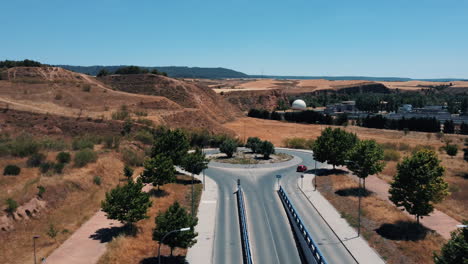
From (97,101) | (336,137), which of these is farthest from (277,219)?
(97,101)

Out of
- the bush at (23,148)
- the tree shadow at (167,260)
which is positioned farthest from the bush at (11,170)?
the tree shadow at (167,260)

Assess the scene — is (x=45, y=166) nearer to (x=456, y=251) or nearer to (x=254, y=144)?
(x=254, y=144)

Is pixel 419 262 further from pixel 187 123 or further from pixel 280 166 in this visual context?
pixel 187 123

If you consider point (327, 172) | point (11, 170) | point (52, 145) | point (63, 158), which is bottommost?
point (327, 172)

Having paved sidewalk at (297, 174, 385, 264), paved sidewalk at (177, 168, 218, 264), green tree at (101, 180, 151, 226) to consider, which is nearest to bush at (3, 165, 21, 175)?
green tree at (101, 180, 151, 226)

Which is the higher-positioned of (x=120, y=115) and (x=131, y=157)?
(x=120, y=115)

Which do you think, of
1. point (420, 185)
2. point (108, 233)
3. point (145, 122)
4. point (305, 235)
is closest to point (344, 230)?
point (305, 235)

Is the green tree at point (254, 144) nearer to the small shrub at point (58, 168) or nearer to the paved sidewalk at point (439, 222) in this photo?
the paved sidewalk at point (439, 222)
